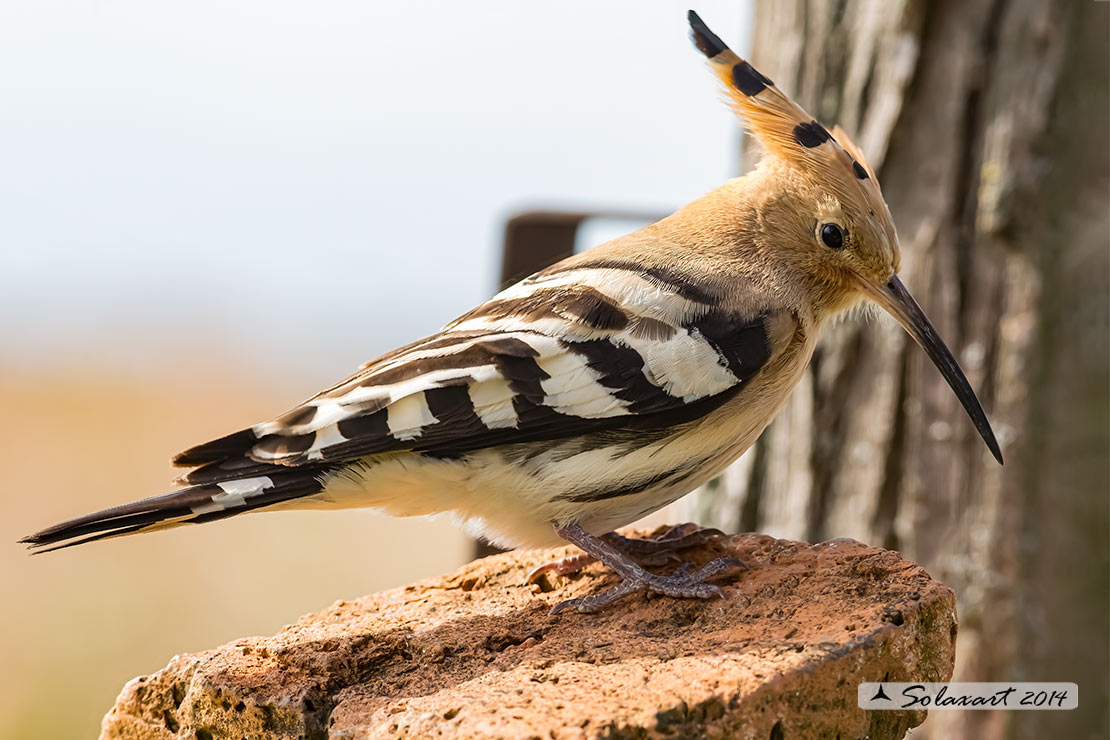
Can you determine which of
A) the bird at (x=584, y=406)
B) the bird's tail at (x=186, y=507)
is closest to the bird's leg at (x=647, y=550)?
the bird at (x=584, y=406)

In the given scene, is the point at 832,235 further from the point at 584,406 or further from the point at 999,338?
the point at 999,338

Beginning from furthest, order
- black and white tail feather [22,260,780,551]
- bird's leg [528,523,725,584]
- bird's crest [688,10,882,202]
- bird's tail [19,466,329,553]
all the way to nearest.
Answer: bird's crest [688,10,882,202]
bird's leg [528,523,725,584]
black and white tail feather [22,260,780,551]
bird's tail [19,466,329,553]

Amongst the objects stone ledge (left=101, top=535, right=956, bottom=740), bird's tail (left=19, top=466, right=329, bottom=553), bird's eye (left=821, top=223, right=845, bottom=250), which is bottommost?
stone ledge (left=101, top=535, right=956, bottom=740)

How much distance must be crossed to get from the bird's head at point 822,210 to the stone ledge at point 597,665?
2.60 feet

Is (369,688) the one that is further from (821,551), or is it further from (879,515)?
(879,515)

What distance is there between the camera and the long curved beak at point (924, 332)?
334cm

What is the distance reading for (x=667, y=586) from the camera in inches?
109

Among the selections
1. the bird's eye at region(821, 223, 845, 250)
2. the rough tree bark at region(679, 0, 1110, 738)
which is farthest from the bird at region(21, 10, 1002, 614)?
the rough tree bark at region(679, 0, 1110, 738)

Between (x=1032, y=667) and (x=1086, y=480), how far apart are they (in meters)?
Result: 0.72

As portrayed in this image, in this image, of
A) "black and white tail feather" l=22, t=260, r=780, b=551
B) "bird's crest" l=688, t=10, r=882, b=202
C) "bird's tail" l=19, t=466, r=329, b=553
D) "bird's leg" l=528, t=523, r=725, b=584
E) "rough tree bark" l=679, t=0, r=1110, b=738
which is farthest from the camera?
"rough tree bark" l=679, t=0, r=1110, b=738

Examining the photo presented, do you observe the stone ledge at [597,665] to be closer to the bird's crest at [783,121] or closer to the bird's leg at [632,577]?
the bird's leg at [632,577]

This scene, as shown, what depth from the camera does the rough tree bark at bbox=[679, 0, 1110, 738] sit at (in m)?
4.11

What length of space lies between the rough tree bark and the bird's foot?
167 cm

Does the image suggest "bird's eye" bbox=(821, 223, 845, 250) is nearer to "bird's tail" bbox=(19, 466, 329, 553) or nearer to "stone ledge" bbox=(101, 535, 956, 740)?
"stone ledge" bbox=(101, 535, 956, 740)
